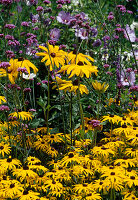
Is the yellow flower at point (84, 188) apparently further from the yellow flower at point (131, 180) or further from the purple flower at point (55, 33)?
the purple flower at point (55, 33)

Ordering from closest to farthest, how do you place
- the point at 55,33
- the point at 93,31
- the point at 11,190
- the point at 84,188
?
the point at 11,190 < the point at 84,188 < the point at 55,33 < the point at 93,31

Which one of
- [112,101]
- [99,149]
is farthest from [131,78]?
[99,149]

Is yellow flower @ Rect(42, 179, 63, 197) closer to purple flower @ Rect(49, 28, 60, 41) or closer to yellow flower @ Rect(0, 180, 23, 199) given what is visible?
yellow flower @ Rect(0, 180, 23, 199)

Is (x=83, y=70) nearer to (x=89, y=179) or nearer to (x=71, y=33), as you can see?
(x=89, y=179)

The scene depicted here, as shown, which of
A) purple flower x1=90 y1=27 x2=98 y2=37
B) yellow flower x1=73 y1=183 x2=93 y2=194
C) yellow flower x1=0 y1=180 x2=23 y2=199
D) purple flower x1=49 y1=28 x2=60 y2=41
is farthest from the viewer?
purple flower x1=90 y1=27 x2=98 y2=37

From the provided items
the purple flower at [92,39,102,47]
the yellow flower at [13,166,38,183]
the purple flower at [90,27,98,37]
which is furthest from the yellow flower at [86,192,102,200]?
the purple flower at [90,27,98,37]

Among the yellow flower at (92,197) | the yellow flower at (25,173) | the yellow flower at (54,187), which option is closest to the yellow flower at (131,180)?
the yellow flower at (92,197)

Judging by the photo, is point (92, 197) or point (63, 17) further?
point (63, 17)

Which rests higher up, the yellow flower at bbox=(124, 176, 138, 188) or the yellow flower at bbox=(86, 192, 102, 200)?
the yellow flower at bbox=(124, 176, 138, 188)

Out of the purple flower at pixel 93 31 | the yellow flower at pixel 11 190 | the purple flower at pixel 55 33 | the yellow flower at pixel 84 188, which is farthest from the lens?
the purple flower at pixel 93 31

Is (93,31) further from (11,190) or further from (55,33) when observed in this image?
(11,190)

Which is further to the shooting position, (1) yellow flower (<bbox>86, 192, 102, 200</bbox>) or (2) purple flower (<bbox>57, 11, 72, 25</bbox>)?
(2) purple flower (<bbox>57, 11, 72, 25</bbox>)

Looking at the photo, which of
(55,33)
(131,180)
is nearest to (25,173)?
(131,180)

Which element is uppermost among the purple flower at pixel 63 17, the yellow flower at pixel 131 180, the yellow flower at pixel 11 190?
the purple flower at pixel 63 17
